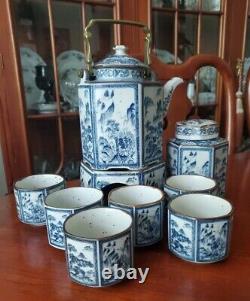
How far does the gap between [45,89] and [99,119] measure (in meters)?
0.69

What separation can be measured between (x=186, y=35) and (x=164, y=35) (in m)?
0.13

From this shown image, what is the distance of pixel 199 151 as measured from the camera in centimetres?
56

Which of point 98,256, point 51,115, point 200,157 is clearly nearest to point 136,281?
point 98,256

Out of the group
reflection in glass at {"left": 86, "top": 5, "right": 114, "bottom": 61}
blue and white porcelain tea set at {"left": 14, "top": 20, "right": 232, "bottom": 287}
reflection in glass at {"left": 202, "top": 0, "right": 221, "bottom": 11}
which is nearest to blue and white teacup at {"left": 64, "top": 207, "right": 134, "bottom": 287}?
blue and white porcelain tea set at {"left": 14, "top": 20, "right": 232, "bottom": 287}

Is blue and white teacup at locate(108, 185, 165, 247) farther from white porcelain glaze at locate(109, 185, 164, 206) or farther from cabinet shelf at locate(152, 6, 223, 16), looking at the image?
cabinet shelf at locate(152, 6, 223, 16)

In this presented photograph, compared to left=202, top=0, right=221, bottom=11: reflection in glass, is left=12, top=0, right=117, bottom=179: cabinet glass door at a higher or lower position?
lower

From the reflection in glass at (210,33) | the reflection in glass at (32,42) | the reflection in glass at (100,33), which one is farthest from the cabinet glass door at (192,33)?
the reflection in glass at (32,42)

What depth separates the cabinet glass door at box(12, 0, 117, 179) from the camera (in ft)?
3.42

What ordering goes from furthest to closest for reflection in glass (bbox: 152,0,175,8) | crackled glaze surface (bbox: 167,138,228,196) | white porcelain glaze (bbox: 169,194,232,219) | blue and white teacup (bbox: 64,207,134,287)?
reflection in glass (bbox: 152,0,175,8) < crackled glaze surface (bbox: 167,138,228,196) < white porcelain glaze (bbox: 169,194,232,219) < blue and white teacup (bbox: 64,207,134,287)

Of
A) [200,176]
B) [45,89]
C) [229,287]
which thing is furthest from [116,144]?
A: [45,89]

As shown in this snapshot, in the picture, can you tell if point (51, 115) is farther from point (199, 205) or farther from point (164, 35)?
point (199, 205)

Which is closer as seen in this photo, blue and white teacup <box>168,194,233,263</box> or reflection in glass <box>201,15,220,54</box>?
blue and white teacup <box>168,194,233,263</box>

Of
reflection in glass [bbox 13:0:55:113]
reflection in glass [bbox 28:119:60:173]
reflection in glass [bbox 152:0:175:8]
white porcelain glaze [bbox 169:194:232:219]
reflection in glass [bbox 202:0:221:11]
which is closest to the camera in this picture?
white porcelain glaze [bbox 169:194:232:219]

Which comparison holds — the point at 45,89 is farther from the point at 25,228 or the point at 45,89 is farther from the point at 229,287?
the point at 229,287
